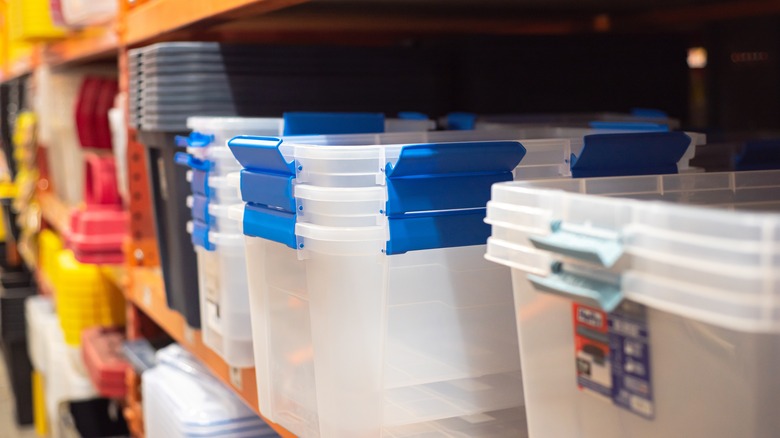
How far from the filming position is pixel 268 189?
3.33 ft

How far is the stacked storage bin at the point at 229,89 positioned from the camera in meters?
1.53

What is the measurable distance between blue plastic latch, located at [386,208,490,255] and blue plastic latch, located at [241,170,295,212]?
0.12 meters

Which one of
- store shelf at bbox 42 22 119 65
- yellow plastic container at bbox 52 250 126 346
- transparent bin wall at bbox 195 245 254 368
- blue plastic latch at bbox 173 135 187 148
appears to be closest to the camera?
transparent bin wall at bbox 195 245 254 368

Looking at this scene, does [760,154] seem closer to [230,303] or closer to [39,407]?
[230,303]

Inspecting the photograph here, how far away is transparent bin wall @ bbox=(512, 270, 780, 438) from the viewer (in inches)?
23.5

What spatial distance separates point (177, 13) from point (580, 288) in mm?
1111

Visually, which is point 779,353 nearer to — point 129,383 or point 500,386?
point 500,386

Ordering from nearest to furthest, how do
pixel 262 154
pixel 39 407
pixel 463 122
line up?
1. pixel 262 154
2. pixel 463 122
3. pixel 39 407

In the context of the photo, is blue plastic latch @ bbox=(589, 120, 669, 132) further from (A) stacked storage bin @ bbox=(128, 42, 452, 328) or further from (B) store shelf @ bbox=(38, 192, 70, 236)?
(B) store shelf @ bbox=(38, 192, 70, 236)

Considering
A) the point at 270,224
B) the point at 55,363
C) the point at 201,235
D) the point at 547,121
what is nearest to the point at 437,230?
the point at 270,224

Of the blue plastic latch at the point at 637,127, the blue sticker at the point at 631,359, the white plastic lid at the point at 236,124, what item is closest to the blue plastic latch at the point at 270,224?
the white plastic lid at the point at 236,124

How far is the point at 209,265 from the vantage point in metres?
1.37

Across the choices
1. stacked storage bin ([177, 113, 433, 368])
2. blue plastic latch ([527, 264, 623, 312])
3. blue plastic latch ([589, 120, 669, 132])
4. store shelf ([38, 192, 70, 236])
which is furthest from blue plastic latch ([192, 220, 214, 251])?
store shelf ([38, 192, 70, 236])

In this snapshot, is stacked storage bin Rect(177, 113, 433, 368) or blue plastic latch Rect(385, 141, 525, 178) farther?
stacked storage bin Rect(177, 113, 433, 368)
